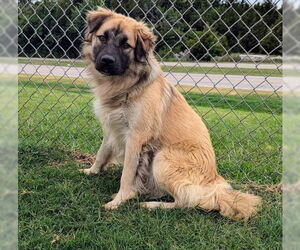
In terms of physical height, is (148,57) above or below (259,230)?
above

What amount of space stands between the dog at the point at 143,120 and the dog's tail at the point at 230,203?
7 centimetres

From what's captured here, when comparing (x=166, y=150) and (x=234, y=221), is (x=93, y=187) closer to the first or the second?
(x=166, y=150)

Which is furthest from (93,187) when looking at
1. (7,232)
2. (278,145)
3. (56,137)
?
(278,145)

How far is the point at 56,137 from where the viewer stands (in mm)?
4340

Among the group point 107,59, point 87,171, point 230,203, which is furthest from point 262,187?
point 107,59

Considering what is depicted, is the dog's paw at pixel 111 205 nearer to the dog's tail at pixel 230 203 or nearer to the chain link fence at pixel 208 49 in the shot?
the dog's tail at pixel 230 203

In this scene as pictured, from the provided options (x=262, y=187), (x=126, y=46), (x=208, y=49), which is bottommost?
(x=262, y=187)

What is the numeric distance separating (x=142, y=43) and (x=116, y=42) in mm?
201

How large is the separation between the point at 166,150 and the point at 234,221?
2.36 feet

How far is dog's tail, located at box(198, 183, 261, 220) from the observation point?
2.52 meters

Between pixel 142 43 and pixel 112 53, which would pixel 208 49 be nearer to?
pixel 142 43

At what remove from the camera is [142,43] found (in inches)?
115

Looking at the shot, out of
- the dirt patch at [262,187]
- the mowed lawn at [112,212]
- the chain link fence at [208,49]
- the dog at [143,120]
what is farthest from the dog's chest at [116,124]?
the dirt patch at [262,187]

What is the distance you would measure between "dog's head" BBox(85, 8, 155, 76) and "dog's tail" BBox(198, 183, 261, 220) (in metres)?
1.12
